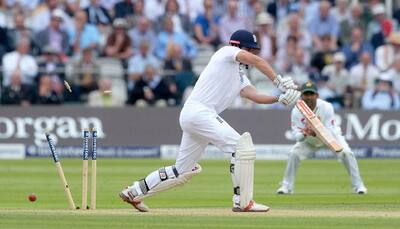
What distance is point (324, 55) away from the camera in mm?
21984

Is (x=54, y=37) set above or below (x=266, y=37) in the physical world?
below

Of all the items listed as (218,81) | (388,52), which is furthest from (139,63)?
(218,81)

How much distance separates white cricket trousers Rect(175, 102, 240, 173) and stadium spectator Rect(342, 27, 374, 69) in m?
11.6

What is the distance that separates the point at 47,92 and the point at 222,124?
34.0 ft

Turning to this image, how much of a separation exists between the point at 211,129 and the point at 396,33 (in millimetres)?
12274

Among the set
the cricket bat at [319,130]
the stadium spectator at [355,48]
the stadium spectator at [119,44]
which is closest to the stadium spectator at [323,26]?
the stadium spectator at [355,48]

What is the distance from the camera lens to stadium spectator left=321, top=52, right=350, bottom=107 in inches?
840

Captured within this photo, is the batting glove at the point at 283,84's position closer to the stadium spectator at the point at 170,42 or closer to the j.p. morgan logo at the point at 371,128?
the j.p. morgan logo at the point at 371,128

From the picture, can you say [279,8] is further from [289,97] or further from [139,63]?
[289,97]

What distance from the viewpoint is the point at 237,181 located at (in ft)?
36.0

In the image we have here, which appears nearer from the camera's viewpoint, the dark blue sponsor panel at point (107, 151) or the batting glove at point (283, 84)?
the batting glove at point (283, 84)

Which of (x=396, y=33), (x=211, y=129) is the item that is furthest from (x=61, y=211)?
(x=396, y=33)

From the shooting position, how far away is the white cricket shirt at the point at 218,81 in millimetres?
11008

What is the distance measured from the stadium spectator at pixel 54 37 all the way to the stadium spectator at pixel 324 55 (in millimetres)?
4564
